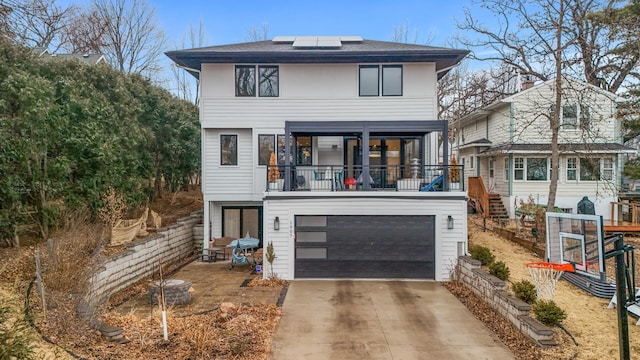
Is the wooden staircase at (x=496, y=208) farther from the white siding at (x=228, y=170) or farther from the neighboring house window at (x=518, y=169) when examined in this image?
the white siding at (x=228, y=170)

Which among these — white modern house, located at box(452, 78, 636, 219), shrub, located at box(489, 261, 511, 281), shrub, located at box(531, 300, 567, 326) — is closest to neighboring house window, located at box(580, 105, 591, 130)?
white modern house, located at box(452, 78, 636, 219)

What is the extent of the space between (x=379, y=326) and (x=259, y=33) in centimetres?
2609

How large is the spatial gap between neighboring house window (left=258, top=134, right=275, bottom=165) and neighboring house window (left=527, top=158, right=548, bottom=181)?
13.8 meters

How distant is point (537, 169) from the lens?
63.2 ft

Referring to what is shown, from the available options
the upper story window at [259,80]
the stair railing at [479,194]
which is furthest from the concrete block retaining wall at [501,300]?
the upper story window at [259,80]

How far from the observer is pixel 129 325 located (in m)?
6.86

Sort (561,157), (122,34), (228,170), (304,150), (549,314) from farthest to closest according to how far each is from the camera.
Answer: (122,34), (561,157), (304,150), (228,170), (549,314)

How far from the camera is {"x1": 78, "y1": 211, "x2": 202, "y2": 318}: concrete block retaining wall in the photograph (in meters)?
8.20

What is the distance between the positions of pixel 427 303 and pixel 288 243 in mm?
4402

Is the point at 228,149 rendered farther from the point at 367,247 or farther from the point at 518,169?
the point at 518,169

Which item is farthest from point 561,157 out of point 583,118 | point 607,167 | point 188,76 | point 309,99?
point 188,76

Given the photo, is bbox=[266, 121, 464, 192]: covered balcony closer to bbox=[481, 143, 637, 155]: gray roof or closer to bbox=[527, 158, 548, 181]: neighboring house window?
bbox=[481, 143, 637, 155]: gray roof

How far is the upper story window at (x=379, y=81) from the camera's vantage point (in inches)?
541

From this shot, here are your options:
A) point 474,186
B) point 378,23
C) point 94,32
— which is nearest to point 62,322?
point 474,186
